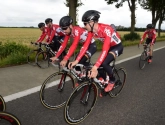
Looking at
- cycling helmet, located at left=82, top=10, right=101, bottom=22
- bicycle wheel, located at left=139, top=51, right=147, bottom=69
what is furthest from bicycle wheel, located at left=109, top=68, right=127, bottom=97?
bicycle wheel, located at left=139, top=51, right=147, bottom=69

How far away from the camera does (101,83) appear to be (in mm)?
4184

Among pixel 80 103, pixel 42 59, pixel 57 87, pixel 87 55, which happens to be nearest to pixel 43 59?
pixel 42 59

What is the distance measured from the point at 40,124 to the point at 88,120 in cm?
93

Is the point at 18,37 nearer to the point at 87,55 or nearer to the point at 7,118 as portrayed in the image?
the point at 87,55

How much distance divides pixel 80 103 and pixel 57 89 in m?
0.90

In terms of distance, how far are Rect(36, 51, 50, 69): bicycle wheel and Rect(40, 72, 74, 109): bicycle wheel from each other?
3.31 meters

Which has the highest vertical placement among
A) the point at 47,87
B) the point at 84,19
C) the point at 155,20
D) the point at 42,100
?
the point at 155,20

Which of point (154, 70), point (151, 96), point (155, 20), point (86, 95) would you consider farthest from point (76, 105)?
point (155, 20)

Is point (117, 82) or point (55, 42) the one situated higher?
point (55, 42)

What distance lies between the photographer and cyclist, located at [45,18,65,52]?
7484mm

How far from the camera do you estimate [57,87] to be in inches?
167

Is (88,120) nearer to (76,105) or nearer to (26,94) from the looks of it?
(76,105)

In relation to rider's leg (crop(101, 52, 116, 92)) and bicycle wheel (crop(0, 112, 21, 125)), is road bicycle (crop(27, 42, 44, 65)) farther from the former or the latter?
bicycle wheel (crop(0, 112, 21, 125))

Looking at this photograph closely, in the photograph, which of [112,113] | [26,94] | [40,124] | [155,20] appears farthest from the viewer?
[155,20]
